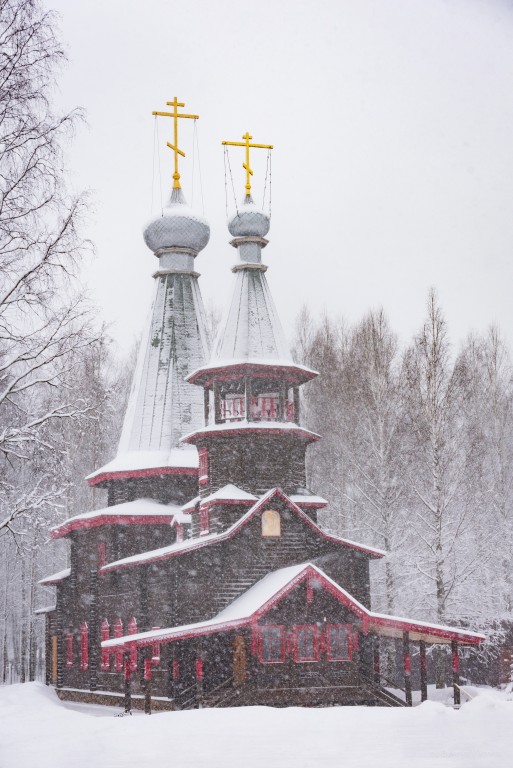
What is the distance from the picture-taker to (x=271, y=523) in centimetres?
2447

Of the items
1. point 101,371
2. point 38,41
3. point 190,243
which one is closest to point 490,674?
point 190,243

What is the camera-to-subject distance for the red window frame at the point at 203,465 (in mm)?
26281

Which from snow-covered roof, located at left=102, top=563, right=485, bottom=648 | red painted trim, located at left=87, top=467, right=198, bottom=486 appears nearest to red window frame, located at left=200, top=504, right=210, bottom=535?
snow-covered roof, located at left=102, top=563, right=485, bottom=648

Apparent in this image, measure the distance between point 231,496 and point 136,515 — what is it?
4.48 metres

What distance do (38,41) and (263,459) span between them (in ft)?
47.2

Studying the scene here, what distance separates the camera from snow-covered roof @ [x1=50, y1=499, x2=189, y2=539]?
28172 mm

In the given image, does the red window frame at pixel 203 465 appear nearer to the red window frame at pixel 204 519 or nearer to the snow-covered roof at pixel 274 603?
the red window frame at pixel 204 519

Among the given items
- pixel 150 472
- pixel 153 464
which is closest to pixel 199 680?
pixel 150 472

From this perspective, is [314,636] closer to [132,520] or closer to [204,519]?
[204,519]

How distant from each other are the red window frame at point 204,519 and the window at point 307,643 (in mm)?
4251

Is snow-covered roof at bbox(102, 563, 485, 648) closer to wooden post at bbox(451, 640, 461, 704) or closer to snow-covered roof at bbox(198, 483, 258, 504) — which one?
wooden post at bbox(451, 640, 461, 704)

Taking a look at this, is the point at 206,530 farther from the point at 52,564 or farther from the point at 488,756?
the point at 52,564

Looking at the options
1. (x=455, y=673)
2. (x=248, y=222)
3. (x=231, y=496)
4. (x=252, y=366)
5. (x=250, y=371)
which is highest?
(x=248, y=222)

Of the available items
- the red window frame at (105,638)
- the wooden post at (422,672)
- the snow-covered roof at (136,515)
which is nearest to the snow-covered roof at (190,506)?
the snow-covered roof at (136,515)
